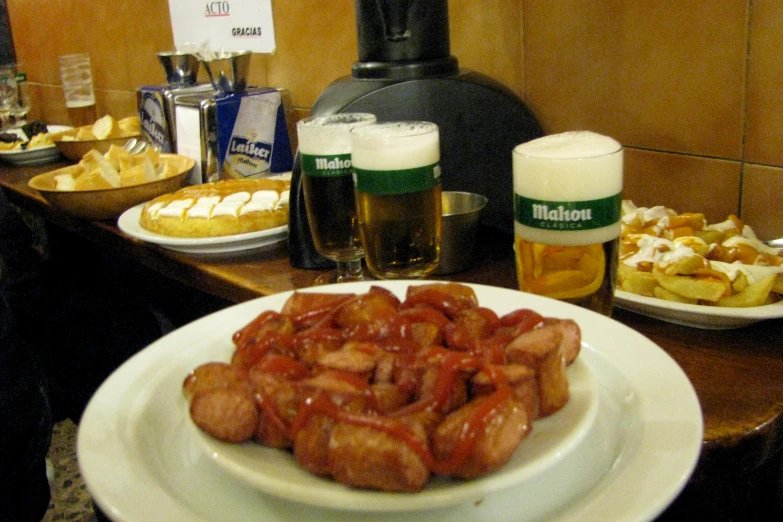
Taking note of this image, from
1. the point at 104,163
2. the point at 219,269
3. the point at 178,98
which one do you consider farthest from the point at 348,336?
the point at 178,98

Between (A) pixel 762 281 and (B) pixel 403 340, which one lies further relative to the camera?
(A) pixel 762 281

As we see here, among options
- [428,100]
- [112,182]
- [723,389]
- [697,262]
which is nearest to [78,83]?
[112,182]

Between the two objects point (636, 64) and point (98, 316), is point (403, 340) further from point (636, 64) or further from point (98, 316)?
point (98, 316)

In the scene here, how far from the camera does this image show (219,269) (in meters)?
1.38

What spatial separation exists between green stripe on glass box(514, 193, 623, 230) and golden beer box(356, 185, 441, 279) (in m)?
0.19

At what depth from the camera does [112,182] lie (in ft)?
5.81

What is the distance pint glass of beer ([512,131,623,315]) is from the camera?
90 centimetres

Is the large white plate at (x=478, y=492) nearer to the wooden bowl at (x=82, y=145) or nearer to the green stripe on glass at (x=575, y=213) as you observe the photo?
the green stripe on glass at (x=575, y=213)

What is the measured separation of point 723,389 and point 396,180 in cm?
51

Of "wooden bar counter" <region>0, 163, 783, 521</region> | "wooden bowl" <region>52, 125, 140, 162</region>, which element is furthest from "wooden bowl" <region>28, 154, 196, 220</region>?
"wooden bowl" <region>52, 125, 140, 162</region>

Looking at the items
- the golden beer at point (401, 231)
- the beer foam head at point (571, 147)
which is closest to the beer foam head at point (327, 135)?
the golden beer at point (401, 231)

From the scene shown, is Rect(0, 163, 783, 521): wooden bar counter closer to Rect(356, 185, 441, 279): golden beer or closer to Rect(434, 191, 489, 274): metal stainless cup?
Rect(434, 191, 489, 274): metal stainless cup

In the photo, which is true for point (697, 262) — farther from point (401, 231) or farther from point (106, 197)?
point (106, 197)

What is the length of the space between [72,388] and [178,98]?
115cm
